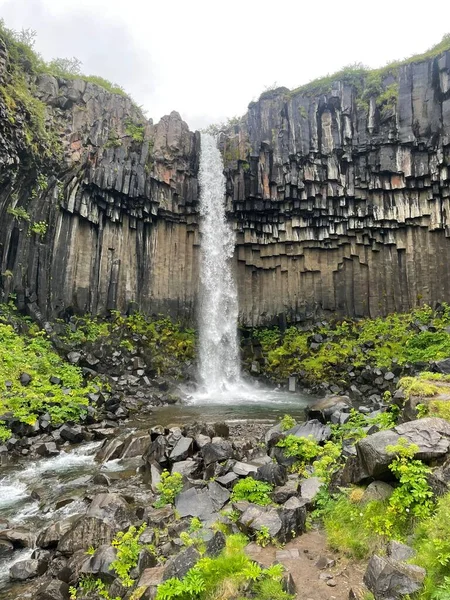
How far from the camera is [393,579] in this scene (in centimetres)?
367

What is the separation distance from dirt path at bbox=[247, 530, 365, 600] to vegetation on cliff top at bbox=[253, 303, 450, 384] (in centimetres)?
1633

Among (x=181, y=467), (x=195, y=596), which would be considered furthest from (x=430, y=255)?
(x=195, y=596)

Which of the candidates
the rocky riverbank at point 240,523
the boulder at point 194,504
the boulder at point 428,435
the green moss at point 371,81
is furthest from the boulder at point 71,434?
the green moss at point 371,81

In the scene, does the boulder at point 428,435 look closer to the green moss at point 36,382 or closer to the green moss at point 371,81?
the green moss at point 36,382

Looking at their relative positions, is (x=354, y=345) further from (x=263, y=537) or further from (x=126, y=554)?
(x=126, y=554)

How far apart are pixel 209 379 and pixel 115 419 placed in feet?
35.2

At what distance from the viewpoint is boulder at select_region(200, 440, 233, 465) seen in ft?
28.8

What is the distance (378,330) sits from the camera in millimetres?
25359

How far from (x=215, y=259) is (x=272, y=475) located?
2365 centimetres

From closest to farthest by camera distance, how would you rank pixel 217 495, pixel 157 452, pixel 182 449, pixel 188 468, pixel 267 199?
pixel 217 495, pixel 188 468, pixel 182 449, pixel 157 452, pixel 267 199

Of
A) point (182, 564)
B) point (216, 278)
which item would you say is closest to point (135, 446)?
point (182, 564)

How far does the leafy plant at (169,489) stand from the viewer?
7.28 metres

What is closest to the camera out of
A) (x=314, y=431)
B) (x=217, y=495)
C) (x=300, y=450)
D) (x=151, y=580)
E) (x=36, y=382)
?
(x=151, y=580)

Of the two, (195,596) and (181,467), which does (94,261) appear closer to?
(181,467)
